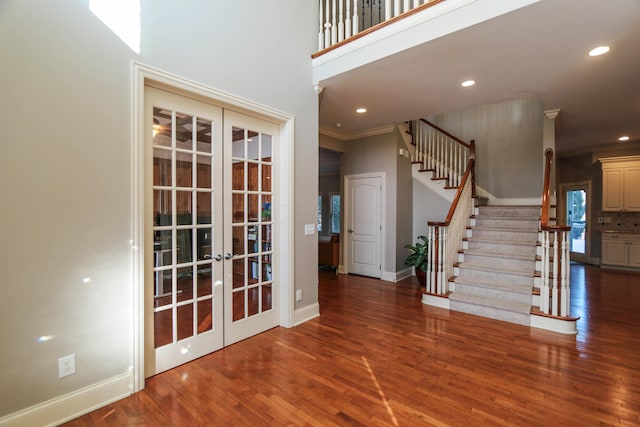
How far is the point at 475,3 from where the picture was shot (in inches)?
96.8

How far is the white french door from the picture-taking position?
2.37m

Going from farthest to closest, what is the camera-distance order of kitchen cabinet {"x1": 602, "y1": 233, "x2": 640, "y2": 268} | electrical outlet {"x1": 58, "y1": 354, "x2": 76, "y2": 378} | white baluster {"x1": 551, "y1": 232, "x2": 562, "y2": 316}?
kitchen cabinet {"x1": 602, "y1": 233, "x2": 640, "y2": 268}
white baluster {"x1": 551, "y1": 232, "x2": 562, "y2": 316}
electrical outlet {"x1": 58, "y1": 354, "x2": 76, "y2": 378}

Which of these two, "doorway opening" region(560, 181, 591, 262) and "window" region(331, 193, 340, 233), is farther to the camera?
"window" region(331, 193, 340, 233)

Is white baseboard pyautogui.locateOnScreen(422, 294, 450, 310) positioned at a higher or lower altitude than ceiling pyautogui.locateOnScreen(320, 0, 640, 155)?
lower

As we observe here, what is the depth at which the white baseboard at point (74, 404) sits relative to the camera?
1744 millimetres

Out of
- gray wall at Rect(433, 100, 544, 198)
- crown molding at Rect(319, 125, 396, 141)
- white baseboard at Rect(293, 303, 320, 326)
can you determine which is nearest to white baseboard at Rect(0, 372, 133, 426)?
white baseboard at Rect(293, 303, 320, 326)

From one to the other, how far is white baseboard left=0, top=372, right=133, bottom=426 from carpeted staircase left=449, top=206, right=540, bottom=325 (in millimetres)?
3670

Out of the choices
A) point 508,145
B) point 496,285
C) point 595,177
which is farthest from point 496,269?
point 595,177

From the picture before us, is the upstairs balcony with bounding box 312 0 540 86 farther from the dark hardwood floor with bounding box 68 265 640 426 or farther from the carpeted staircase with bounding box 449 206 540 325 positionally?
the carpeted staircase with bounding box 449 206 540 325

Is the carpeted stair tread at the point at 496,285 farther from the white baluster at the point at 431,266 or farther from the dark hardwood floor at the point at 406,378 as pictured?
the dark hardwood floor at the point at 406,378

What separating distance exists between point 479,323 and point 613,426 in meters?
1.67

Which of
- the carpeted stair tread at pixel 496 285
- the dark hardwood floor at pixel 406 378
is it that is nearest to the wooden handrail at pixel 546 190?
the carpeted stair tread at pixel 496 285

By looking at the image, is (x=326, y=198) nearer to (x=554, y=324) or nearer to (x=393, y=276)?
(x=393, y=276)

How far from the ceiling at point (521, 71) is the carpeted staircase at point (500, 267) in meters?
1.87
